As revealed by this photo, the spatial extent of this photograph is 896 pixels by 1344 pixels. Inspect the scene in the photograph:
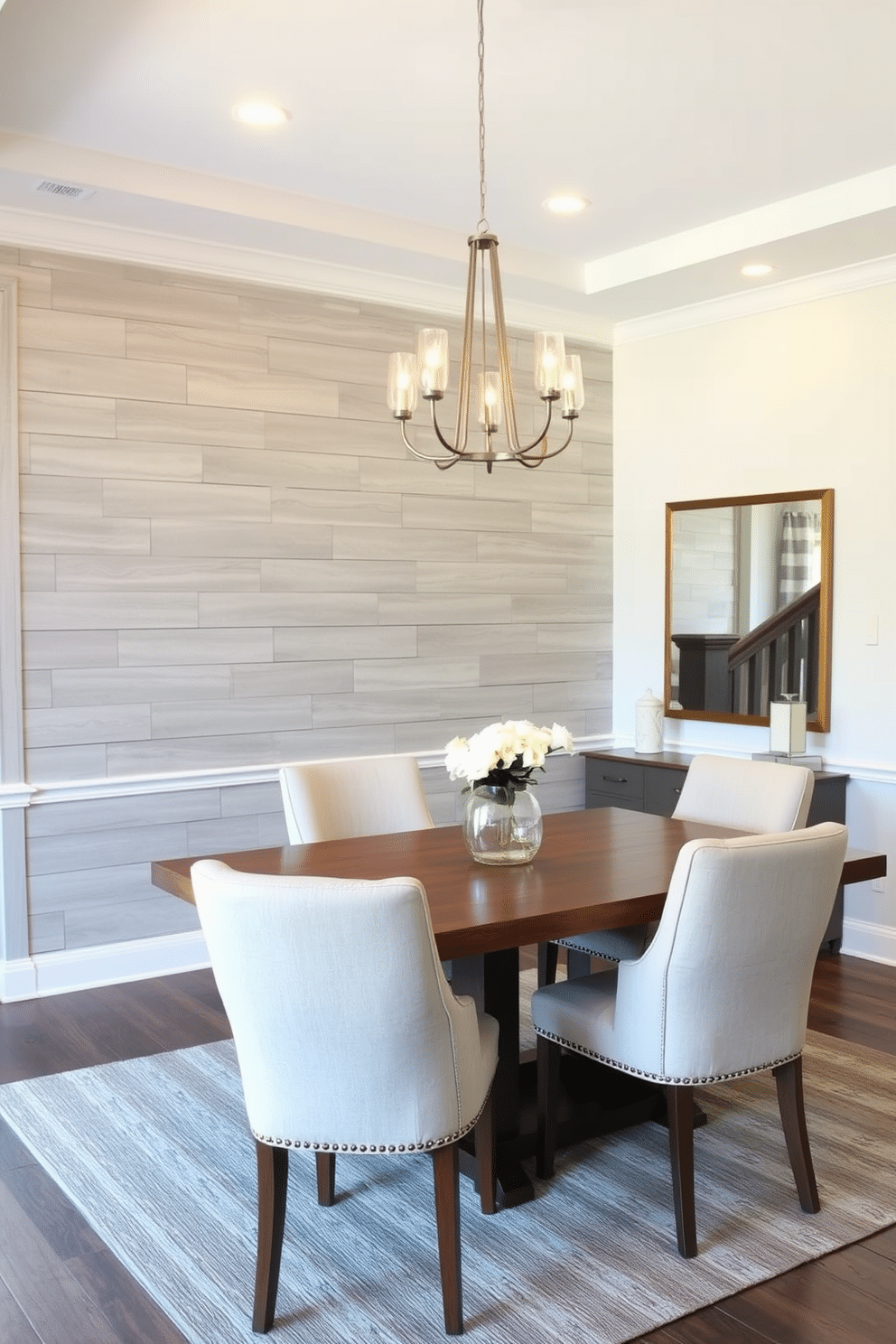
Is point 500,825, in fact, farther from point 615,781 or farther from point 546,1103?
point 615,781

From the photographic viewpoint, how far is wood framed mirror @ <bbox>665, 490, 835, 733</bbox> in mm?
4812

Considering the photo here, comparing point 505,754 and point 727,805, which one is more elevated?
point 505,754

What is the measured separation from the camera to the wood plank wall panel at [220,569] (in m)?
4.17

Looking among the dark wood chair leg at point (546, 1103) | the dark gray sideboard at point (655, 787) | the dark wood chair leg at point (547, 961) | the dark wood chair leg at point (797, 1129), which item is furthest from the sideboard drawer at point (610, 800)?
the dark wood chair leg at point (797, 1129)

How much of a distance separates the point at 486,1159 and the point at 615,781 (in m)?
2.88

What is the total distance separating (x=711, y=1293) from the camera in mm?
2342

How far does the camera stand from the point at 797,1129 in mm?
2617

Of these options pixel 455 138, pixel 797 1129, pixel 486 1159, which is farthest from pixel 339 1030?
pixel 455 138

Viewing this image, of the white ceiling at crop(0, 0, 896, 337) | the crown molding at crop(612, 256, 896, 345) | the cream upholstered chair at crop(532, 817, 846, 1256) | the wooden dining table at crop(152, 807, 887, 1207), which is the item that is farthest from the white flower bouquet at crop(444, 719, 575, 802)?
the crown molding at crop(612, 256, 896, 345)

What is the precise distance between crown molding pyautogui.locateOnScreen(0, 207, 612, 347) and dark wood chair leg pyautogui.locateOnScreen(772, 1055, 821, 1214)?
11.2 ft

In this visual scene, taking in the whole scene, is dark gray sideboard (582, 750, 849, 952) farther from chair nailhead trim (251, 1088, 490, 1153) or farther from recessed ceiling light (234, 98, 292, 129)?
recessed ceiling light (234, 98, 292, 129)

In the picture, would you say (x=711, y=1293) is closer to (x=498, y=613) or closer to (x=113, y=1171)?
(x=113, y=1171)

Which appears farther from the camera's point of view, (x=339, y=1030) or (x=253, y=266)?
(x=253, y=266)

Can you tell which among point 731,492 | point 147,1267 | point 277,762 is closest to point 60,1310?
point 147,1267
